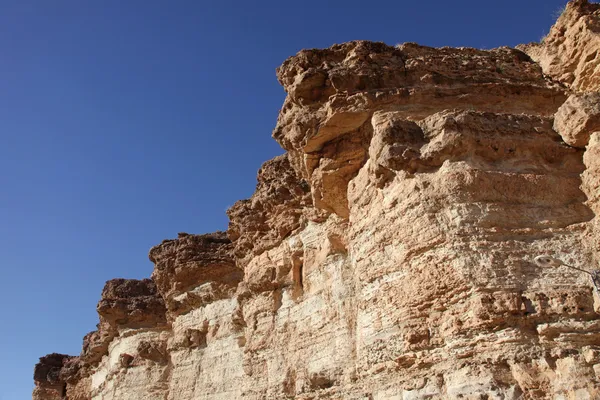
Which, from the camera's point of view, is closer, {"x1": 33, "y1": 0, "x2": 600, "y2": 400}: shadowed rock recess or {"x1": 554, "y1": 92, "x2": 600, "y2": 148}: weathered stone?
{"x1": 33, "y1": 0, "x2": 600, "y2": 400}: shadowed rock recess

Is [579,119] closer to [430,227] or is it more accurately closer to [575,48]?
[575,48]

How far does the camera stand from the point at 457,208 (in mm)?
8359

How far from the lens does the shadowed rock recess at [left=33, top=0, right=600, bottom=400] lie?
7234 mm

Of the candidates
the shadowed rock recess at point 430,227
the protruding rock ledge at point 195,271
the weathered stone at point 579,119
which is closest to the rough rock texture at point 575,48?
the shadowed rock recess at point 430,227

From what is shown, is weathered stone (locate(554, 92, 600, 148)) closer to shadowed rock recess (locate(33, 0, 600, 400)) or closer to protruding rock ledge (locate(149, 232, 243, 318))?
shadowed rock recess (locate(33, 0, 600, 400))

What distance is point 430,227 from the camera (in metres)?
8.41

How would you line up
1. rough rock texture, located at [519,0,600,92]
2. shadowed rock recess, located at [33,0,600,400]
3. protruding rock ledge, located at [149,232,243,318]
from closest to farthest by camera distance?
shadowed rock recess, located at [33,0,600,400], rough rock texture, located at [519,0,600,92], protruding rock ledge, located at [149,232,243,318]

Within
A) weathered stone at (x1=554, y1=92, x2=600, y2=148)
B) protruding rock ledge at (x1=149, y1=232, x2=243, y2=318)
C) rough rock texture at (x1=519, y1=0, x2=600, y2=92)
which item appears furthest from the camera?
protruding rock ledge at (x1=149, y1=232, x2=243, y2=318)

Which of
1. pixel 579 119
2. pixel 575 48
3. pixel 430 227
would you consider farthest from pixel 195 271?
pixel 579 119

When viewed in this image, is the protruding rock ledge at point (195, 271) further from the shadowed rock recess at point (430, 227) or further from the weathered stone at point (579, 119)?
the weathered stone at point (579, 119)

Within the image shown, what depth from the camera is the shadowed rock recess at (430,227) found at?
7234mm

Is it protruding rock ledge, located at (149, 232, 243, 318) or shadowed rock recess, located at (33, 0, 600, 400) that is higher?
protruding rock ledge, located at (149, 232, 243, 318)

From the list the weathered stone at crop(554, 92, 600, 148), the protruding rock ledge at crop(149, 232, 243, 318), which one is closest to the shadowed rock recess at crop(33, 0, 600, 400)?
the weathered stone at crop(554, 92, 600, 148)

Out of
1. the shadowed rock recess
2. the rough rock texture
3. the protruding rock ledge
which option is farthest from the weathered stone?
the protruding rock ledge
